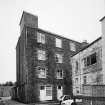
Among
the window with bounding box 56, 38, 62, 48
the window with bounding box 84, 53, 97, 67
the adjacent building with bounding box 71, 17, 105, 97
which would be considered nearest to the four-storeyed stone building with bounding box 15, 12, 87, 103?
the window with bounding box 56, 38, 62, 48

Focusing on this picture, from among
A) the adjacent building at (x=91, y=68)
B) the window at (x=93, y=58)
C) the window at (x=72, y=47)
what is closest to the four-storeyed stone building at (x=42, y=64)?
the window at (x=72, y=47)

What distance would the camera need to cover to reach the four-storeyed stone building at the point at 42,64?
1286 inches

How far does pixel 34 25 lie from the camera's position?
119ft

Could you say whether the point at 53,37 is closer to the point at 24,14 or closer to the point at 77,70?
the point at 24,14

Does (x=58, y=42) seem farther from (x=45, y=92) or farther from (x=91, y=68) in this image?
(x=91, y=68)

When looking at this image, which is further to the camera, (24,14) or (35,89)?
(24,14)

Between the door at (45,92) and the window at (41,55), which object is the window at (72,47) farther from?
the door at (45,92)

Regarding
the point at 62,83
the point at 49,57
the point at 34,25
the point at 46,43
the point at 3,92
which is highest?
the point at 34,25

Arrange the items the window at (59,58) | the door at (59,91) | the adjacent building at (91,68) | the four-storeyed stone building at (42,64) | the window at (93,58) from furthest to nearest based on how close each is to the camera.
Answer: the window at (59,58) → the door at (59,91) → the four-storeyed stone building at (42,64) → the window at (93,58) → the adjacent building at (91,68)

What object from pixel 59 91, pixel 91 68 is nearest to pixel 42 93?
pixel 59 91

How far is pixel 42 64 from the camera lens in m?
34.5

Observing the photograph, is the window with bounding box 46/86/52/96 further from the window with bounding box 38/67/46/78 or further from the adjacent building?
the adjacent building

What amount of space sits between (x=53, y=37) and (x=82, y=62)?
12.5 metres

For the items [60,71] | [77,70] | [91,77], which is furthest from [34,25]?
[91,77]
